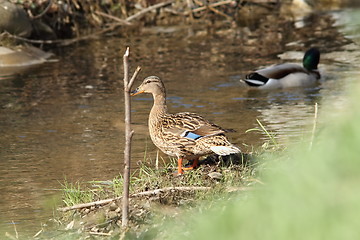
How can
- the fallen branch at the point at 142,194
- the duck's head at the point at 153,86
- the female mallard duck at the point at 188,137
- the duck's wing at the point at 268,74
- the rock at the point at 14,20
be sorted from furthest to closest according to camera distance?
the rock at the point at 14,20 < the duck's wing at the point at 268,74 < the duck's head at the point at 153,86 < the female mallard duck at the point at 188,137 < the fallen branch at the point at 142,194

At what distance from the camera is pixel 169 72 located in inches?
514

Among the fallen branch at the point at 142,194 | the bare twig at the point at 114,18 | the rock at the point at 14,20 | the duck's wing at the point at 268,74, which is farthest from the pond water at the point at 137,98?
the rock at the point at 14,20

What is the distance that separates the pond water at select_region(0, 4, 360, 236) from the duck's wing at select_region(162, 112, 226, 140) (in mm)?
338

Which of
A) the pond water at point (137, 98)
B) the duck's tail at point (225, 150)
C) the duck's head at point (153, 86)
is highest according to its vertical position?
the duck's head at point (153, 86)

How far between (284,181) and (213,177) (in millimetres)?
2558

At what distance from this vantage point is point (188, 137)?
652cm

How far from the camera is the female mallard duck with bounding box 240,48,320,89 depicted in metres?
12.0

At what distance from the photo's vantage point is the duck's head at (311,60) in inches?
499

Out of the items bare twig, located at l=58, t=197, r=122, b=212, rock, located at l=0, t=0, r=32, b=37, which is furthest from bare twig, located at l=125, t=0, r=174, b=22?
bare twig, located at l=58, t=197, r=122, b=212

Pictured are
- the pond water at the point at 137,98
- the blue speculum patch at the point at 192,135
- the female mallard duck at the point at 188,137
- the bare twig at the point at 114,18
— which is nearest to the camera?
the female mallard duck at the point at 188,137

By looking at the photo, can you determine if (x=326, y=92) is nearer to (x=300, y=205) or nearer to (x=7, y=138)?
(x=7, y=138)

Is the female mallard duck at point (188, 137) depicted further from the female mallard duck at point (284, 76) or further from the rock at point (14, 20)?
the rock at point (14, 20)

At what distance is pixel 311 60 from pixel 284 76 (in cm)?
80

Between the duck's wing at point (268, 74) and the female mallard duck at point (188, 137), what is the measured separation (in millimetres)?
5075
